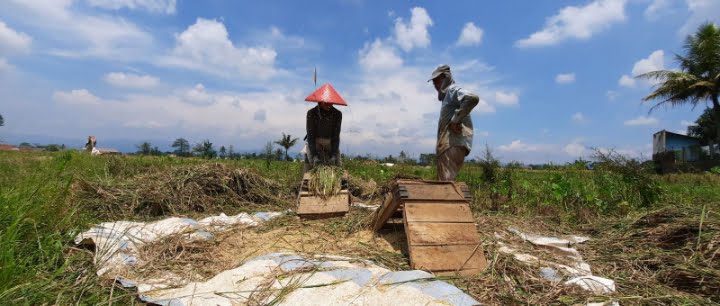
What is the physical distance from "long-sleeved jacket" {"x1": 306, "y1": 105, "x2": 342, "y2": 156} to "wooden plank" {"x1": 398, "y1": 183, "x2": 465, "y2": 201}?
9.11ft

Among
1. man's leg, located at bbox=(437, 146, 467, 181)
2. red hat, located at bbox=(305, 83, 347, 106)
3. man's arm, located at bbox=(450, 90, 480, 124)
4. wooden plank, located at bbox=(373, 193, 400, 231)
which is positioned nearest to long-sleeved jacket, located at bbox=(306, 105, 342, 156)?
red hat, located at bbox=(305, 83, 347, 106)

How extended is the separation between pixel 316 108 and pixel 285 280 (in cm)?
351

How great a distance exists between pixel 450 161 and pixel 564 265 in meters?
1.84

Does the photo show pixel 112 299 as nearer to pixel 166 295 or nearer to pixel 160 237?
pixel 166 295

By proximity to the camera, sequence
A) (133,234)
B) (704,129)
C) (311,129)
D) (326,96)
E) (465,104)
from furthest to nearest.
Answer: (704,129)
(311,129)
(326,96)
(465,104)
(133,234)

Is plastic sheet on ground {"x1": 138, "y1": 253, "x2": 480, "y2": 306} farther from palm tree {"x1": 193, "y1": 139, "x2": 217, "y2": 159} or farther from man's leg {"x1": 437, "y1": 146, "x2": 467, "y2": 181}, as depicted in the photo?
palm tree {"x1": 193, "y1": 139, "x2": 217, "y2": 159}

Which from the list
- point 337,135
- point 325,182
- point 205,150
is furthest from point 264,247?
point 205,150

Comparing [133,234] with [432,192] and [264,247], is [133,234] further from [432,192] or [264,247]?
[432,192]

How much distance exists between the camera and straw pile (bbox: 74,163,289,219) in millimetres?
4676

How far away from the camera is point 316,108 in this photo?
18.4 feet

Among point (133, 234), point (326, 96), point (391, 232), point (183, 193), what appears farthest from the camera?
point (326, 96)

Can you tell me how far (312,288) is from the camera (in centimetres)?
230

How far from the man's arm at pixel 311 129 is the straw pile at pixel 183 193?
95 centimetres

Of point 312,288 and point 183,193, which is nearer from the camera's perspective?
point 312,288
